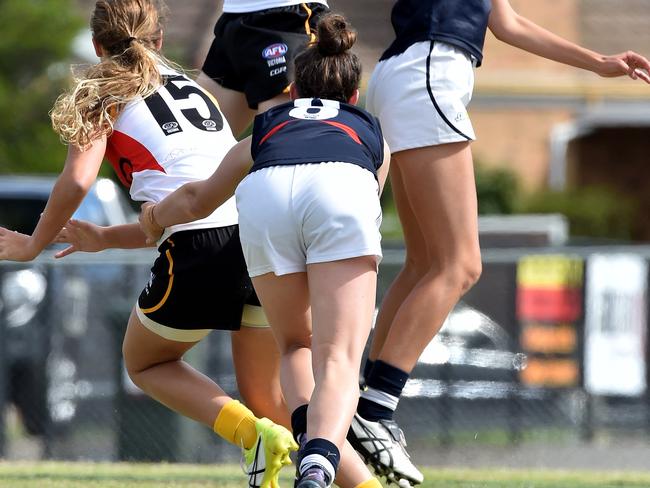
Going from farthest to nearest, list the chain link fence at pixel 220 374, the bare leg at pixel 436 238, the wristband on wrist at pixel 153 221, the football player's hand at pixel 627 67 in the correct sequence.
Answer: 1. the chain link fence at pixel 220 374
2. the football player's hand at pixel 627 67
3. the bare leg at pixel 436 238
4. the wristband on wrist at pixel 153 221

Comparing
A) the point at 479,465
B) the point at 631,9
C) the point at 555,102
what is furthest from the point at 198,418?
the point at 631,9

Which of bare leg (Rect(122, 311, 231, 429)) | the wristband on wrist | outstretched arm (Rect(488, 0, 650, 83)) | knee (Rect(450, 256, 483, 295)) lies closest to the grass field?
bare leg (Rect(122, 311, 231, 429))

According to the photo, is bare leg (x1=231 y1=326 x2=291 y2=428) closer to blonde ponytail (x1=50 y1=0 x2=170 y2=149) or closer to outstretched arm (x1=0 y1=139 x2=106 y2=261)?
outstretched arm (x1=0 y1=139 x2=106 y2=261)

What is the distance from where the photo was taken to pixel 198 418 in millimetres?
4816

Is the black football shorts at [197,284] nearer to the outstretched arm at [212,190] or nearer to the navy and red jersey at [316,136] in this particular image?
the outstretched arm at [212,190]

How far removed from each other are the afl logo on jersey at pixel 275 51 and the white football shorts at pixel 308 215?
48.9 inches

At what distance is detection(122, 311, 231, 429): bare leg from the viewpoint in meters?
4.74

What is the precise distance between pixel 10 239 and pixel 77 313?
4454mm

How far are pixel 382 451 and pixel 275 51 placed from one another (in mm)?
1735

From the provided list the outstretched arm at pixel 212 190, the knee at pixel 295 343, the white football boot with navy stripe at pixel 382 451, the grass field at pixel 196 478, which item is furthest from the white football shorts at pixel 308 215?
the grass field at pixel 196 478

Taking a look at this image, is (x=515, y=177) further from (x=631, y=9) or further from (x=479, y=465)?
(x=479, y=465)

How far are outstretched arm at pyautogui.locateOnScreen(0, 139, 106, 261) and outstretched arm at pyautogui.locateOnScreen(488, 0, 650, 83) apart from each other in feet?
5.48

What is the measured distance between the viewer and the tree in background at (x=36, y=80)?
695 inches

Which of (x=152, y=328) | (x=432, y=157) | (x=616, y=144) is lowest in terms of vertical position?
(x=616, y=144)
